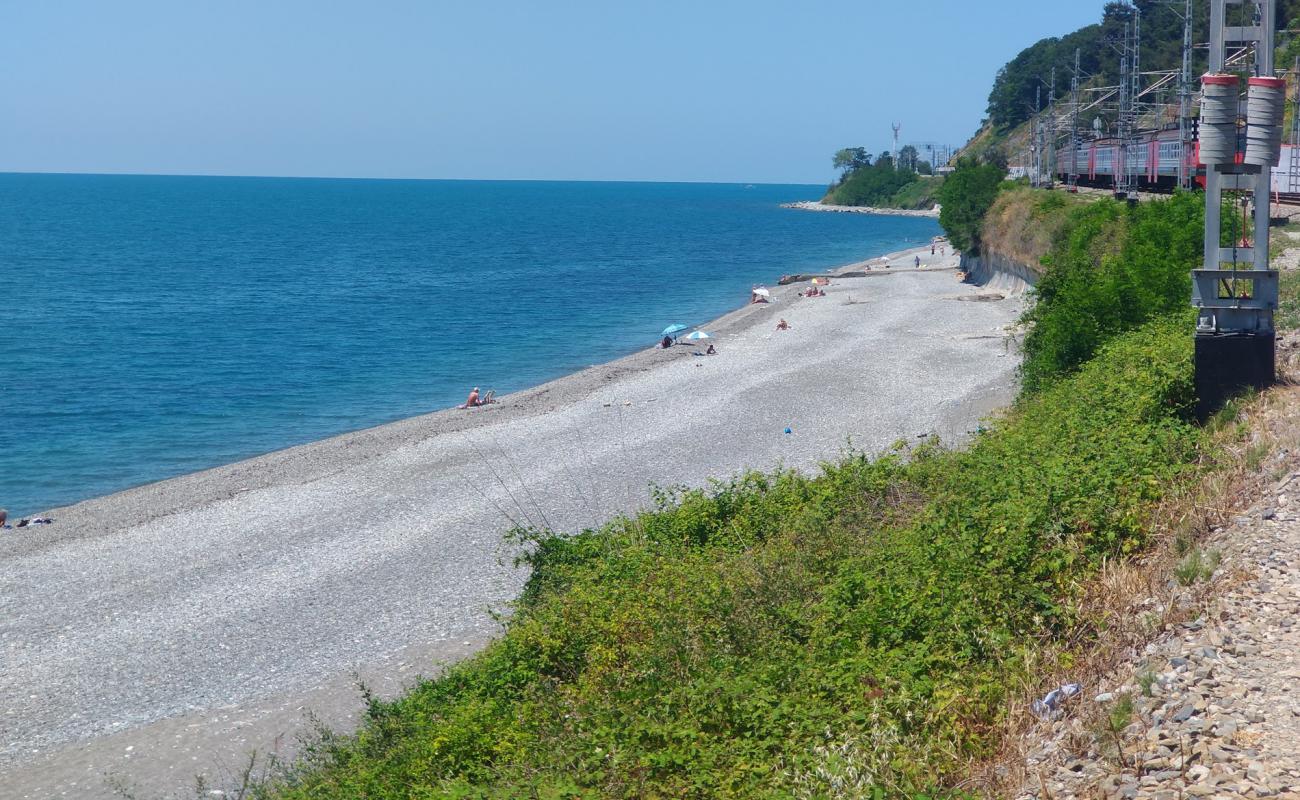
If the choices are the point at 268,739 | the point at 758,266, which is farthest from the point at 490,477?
the point at 758,266

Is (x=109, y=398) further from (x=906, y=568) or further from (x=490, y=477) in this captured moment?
(x=906, y=568)

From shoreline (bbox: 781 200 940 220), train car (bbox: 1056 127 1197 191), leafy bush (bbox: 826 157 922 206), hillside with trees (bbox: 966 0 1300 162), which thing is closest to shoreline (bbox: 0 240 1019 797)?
train car (bbox: 1056 127 1197 191)

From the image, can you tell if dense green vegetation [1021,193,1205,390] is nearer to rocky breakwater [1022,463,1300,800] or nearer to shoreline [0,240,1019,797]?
shoreline [0,240,1019,797]

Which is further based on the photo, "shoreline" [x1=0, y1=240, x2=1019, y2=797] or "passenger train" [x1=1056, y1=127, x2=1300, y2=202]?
"passenger train" [x1=1056, y1=127, x2=1300, y2=202]

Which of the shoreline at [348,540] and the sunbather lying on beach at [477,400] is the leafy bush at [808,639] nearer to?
the shoreline at [348,540]

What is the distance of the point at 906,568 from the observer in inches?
382

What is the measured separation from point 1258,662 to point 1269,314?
247 inches

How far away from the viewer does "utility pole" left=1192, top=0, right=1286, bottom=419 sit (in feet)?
37.0

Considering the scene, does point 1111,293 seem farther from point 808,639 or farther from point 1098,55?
point 1098,55

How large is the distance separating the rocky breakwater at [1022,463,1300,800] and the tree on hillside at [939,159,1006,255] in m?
50.0

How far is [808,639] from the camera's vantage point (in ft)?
30.9

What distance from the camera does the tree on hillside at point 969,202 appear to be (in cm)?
5600

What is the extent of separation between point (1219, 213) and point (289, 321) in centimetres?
5169

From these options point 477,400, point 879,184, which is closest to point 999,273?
point 477,400
